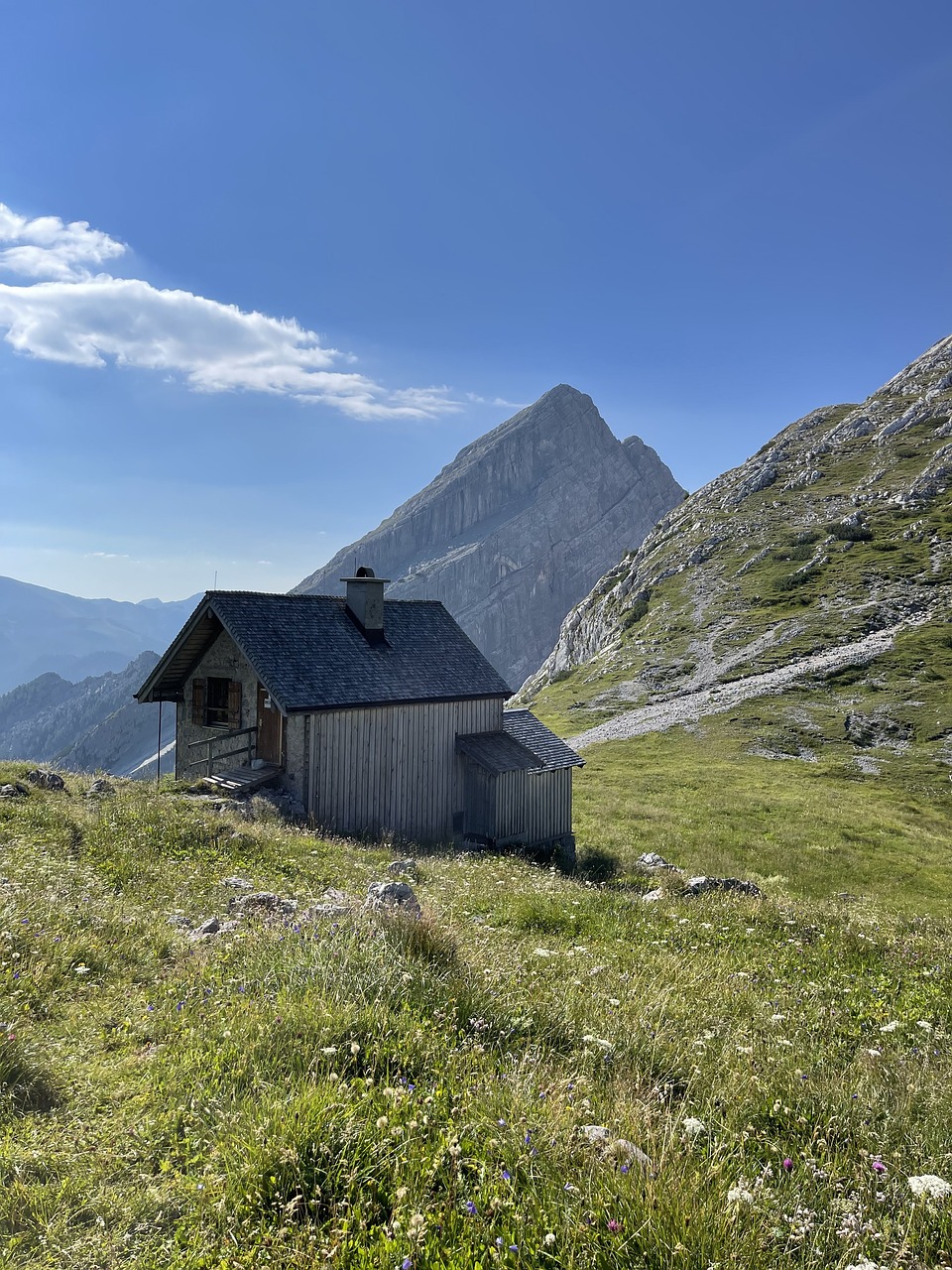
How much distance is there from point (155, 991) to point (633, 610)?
90.5 m

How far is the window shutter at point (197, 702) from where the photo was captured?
84.9 feet

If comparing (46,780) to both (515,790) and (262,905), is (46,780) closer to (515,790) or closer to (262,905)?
(262,905)

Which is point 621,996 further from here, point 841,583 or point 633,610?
point 633,610

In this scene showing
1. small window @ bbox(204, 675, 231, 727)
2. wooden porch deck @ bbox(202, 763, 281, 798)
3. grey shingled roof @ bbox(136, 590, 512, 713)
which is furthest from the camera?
small window @ bbox(204, 675, 231, 727)

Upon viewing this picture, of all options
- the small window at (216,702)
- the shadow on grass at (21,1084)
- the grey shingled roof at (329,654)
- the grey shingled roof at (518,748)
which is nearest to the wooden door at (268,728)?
the grey shingled roof at (329,654)

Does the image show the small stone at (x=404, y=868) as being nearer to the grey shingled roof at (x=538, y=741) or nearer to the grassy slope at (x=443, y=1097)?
the grassy slope at (x=443, y=1097)

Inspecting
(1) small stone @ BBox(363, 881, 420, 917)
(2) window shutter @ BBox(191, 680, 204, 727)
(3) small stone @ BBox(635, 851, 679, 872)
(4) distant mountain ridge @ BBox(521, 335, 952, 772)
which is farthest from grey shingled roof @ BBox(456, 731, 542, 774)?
(4) distant mountain ridge @ BBox(521, 335, 952, 772)

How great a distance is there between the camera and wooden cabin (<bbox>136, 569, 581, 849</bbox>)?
21.7 m

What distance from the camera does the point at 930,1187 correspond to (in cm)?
372

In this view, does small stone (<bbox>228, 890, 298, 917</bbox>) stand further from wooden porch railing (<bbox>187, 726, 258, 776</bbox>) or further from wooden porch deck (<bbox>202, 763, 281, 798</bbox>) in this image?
wooden porch railing (<bbox>187, 726, 258, 776</bbox>)

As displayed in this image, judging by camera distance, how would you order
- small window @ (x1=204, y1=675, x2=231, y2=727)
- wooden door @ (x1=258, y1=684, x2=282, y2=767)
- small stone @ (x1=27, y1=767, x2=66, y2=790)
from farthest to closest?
1. small window @ (x1=204, y1=675, x2=231, y2=727)
2. wooden door @ (x1=258, y1=684, x2=282, y2=767)
3. small stone @ (x1=27, y1=767, x2=66, y2=790)

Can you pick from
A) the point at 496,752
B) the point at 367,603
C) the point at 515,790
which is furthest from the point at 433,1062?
the point at 367,603

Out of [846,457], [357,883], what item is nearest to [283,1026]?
[357,883]

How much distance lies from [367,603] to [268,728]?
6010 mm
